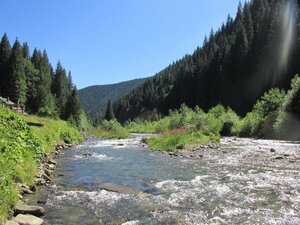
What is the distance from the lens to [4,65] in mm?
91688

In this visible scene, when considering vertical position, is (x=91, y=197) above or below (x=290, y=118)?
below

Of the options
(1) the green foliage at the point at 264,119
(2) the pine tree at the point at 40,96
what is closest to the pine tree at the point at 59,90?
(2) the pine tree at the point at 40,96

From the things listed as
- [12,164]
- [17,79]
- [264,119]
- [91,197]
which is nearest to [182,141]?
[91,197]

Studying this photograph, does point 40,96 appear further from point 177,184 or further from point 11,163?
point 11,163

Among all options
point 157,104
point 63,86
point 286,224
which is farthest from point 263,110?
point 157,104

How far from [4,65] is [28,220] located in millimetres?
90239

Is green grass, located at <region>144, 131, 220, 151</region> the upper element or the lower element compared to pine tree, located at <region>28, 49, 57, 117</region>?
lower

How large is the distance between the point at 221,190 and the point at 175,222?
4.82m

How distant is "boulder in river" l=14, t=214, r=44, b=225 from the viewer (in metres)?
9.45

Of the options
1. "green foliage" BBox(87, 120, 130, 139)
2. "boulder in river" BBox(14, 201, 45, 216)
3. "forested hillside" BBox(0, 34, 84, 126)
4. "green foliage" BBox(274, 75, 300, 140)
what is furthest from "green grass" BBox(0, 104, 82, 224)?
"forested hillside" BBox(0, 34, 84, 126)

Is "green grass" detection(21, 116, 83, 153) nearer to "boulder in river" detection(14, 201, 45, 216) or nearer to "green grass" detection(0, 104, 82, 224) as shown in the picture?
"green grass" detection(0, 104, 82, 224)

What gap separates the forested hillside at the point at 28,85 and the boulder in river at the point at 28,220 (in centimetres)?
6759

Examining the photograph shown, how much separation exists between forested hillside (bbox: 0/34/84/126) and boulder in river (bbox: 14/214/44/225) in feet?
222

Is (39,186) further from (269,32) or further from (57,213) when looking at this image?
(269,32)
